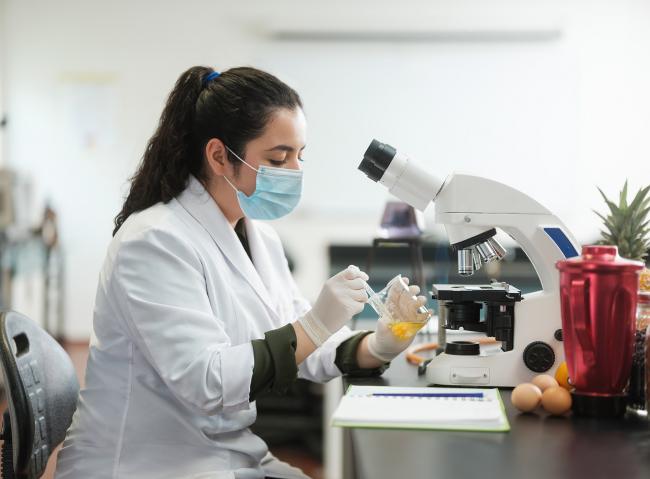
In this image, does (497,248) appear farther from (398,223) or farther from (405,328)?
(398,223)

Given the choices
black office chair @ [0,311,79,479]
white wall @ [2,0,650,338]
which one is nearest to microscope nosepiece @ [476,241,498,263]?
black office chair @ [0,311,79,479]

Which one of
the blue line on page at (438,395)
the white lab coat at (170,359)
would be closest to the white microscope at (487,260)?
the blue line on page at (438,395)

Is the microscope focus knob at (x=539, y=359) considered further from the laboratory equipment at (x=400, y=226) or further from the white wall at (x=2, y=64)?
the white wall at (x=2, y=64)

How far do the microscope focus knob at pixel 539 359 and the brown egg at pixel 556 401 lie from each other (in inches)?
7.3

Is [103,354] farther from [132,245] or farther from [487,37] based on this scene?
[487,37]

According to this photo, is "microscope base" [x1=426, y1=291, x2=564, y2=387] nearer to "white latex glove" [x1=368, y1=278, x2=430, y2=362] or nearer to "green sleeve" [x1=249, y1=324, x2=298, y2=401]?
"white latex glove" [x1=368, y1=278, x2=430, y2=362]

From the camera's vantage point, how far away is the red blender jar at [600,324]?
998 millimetres

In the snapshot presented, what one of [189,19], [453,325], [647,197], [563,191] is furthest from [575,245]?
[189,19]

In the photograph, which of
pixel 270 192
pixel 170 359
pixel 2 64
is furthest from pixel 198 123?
pixel 2 64

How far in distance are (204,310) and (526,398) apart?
544 millimetres

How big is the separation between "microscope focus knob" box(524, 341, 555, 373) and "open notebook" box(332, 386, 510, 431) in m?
0.10

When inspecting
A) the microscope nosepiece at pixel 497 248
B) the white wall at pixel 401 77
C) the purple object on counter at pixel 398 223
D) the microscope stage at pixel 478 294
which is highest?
the white wall at pixel 401 77

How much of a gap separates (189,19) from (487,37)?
2.07 meters

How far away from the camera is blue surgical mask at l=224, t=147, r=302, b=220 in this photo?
4.80ft
